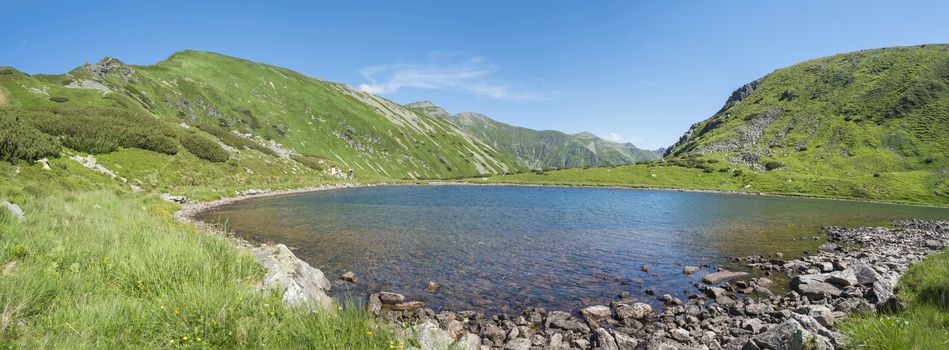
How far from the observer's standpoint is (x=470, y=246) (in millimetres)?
27594

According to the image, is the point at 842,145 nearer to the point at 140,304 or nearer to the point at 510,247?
the point at 510,247

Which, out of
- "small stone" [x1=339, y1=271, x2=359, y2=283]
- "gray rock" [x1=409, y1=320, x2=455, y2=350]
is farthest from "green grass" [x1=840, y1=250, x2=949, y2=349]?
"small stone" [x1=339, y1=271, x2=359, y2=283]

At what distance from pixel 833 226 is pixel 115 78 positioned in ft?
584

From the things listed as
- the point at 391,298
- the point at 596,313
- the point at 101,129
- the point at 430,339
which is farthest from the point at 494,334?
the point at 101,129

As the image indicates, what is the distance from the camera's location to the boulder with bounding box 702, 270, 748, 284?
20.2m

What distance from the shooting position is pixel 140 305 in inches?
284

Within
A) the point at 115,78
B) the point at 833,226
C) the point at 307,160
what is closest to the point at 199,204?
the point at 307,160

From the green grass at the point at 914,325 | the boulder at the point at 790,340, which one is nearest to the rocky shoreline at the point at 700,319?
the boulder at the point at 790,340

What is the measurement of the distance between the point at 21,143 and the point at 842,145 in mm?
209640

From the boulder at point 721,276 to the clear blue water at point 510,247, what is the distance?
1.81ft

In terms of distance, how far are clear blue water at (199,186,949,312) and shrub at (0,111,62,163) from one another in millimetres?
15217

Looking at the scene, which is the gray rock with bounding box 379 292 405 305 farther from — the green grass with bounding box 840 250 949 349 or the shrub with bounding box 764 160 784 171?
the shrub with bounding box 764 160 784 171

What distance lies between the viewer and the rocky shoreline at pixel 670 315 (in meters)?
9.94

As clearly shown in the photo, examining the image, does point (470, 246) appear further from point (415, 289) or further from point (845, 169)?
point (845, 169)
